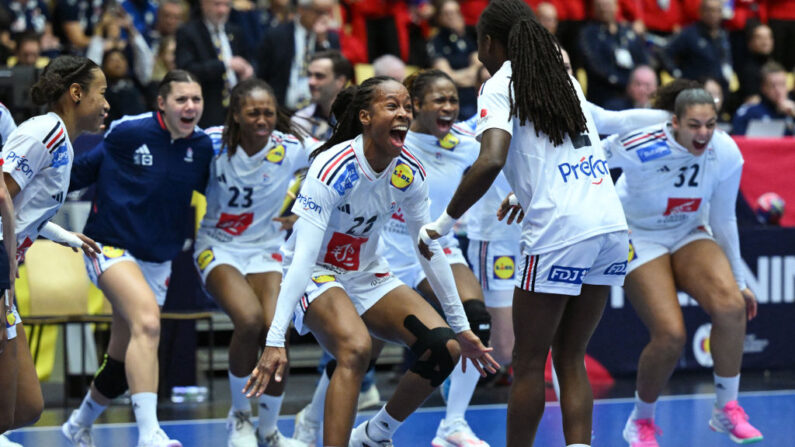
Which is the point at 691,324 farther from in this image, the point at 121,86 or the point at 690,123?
the point at 121,86

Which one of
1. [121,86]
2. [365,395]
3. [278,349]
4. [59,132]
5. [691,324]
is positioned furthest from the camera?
[121,86]

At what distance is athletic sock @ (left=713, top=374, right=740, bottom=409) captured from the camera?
6.17 metres

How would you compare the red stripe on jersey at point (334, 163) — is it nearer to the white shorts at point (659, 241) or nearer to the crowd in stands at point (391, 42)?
the white shorts at point (659, 241)

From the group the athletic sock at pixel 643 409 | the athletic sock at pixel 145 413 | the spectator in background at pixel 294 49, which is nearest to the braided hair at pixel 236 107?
the athletic sock at pixel 145 413

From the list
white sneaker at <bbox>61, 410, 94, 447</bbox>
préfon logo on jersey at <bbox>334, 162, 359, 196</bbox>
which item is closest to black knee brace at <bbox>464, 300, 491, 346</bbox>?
préfon logo on jersey at <bbox>334, 162, 359, 196</bbox>

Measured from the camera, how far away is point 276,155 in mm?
6512

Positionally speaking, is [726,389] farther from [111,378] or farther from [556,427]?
[111,378]

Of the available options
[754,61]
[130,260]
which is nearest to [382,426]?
[130,260]

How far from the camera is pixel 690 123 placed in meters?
6.07

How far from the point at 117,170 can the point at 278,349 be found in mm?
2129

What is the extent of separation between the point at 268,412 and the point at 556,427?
195cm

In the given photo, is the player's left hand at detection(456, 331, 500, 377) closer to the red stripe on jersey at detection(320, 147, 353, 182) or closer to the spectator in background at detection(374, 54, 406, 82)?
the red stripe on jersey at detection(320, 147, 353, 182)

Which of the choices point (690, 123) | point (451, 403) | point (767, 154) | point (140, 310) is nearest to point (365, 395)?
point (451, 403)

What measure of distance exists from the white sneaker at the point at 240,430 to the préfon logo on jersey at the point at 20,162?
1.90 meters
